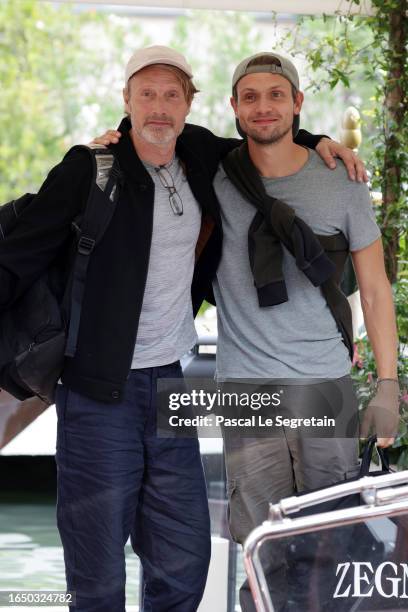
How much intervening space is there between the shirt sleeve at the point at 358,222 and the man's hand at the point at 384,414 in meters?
0.35

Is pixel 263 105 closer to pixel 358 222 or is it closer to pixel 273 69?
pixel 273 69

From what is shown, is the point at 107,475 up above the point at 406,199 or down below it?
below

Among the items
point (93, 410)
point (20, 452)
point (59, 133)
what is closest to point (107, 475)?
point (93, 410)

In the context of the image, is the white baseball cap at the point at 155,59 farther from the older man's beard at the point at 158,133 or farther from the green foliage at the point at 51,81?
the green foliage at the point at 51,81

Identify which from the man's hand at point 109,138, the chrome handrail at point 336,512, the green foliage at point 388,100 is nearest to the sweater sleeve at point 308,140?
the man's hand at point 109,138

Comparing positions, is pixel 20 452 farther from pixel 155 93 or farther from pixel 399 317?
pixel 155 93

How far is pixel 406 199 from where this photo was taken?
377cm

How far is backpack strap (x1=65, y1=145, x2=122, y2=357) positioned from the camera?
2566mm

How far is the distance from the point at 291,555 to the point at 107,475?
0.69m

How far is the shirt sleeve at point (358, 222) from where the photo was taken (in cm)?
269

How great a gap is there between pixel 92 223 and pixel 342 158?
0.68 m

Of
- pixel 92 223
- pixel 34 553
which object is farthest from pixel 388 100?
pixel 34 553

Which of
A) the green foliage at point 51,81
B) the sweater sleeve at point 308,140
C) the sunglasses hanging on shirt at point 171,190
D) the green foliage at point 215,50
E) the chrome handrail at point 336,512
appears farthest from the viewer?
the green foliage at point 215,50

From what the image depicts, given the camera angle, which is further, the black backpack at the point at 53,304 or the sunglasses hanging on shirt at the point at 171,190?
the sunglasses hanging on shirt at the point at 171,190
